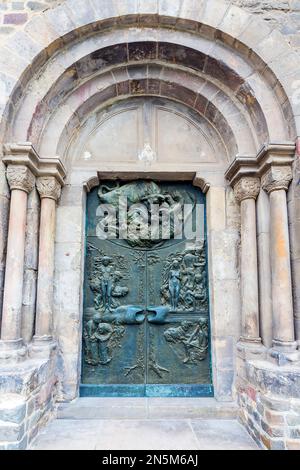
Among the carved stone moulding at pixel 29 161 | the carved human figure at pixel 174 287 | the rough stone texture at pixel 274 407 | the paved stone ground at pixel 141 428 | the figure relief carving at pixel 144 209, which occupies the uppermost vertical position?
the carved stone moulding at pixel 29 161

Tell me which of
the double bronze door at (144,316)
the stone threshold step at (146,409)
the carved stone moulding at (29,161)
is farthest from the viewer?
the double bronze door at (144,316)

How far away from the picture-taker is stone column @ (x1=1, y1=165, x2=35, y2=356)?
3.36 meters

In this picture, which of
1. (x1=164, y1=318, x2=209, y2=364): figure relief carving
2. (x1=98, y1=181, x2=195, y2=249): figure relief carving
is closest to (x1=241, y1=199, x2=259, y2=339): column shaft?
(x1=164, y1=318, x2=209, y2=364): figure relief carving

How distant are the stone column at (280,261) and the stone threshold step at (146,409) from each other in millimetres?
1022

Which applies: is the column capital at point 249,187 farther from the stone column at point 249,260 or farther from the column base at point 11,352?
the column base at point 11,352

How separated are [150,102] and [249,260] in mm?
2468

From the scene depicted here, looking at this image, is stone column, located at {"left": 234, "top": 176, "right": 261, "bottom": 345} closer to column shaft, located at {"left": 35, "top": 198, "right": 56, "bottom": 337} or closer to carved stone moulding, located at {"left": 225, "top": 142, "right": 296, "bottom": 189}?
carved stone moulding, located at {"left": 225, "top": 142, "right": 296, "bottom": 189}

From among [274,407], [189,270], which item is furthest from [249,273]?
[274,407]

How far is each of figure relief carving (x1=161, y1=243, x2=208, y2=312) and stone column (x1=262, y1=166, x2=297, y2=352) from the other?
97cm

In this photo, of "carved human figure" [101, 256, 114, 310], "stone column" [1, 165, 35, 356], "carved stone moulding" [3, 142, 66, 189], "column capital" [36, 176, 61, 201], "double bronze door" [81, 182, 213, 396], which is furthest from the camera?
"carved human figure" [101, 256, 114, 310]

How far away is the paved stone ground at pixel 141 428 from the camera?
311cm

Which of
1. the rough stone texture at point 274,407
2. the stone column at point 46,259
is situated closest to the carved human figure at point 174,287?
the rough stone texture at point 274,407
